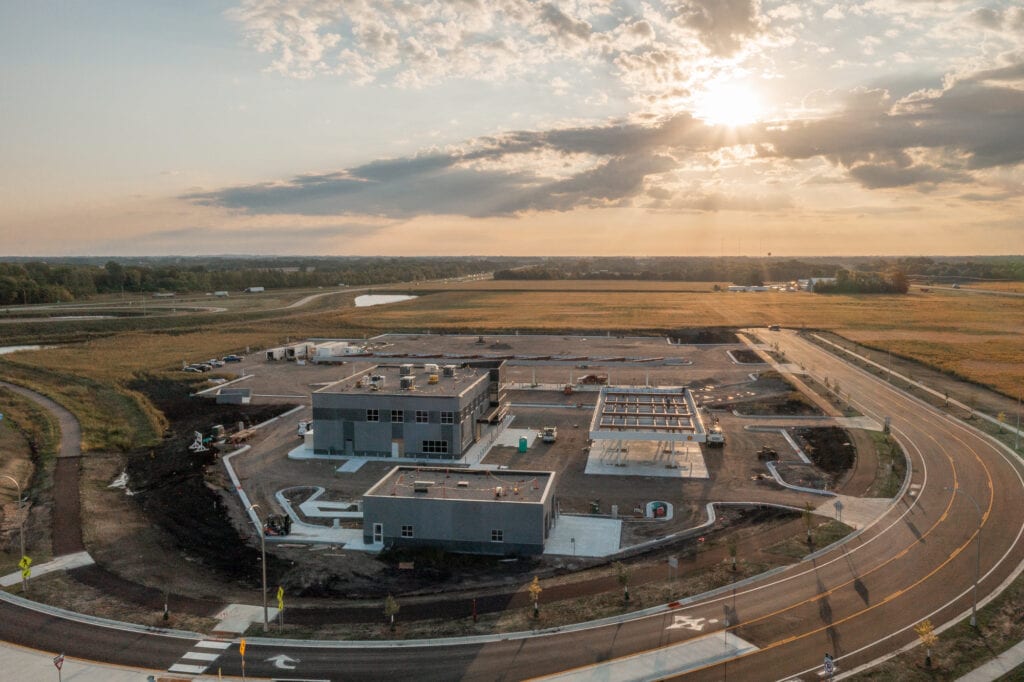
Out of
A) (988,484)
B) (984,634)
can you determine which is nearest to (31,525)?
(984,634)

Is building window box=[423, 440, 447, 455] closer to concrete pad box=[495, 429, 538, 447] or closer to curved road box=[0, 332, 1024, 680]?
concrete pad box=[495, 429, 538, 447]

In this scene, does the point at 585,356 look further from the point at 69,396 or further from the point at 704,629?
the point at 704,629

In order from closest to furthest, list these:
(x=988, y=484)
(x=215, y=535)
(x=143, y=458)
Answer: (x=215, y=535), (x=988, y=484), (x=143, y=458)

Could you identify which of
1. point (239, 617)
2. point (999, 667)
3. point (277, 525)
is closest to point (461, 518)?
point (277, 525)

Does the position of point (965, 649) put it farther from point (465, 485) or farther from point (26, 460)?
point (26, 460)

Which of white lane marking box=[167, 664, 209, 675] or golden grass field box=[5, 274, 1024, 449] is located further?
golden grass field box=[5, 274, 1024, 449]

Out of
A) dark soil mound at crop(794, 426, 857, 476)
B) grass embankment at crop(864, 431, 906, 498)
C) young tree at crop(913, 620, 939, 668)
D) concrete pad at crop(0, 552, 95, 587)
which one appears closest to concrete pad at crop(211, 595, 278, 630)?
concrete pad at crop(0, 552, 95, 587)

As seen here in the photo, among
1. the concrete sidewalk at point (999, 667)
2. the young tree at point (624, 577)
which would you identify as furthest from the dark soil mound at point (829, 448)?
the young tree at point (624, 577)
